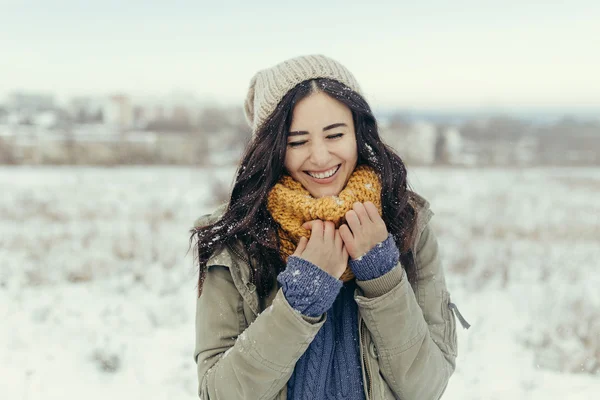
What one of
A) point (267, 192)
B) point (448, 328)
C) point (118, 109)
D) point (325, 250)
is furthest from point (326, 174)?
point (118, 109)

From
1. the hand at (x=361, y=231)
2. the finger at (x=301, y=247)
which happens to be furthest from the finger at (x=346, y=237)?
the finger at (x=301, y=247)

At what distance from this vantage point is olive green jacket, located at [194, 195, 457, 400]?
4.03 ft

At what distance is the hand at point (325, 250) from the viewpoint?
1.27m

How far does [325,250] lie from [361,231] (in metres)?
0.12

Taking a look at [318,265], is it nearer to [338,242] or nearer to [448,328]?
[338,242]

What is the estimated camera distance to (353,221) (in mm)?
1319

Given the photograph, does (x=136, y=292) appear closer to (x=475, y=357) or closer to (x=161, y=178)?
(x=475, y=357)

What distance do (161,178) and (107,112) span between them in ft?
82.8

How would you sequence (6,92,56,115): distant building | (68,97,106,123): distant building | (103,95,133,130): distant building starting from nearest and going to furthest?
1. (68,97,106,123): distant building
2. (103,95,133,130): distant building
3. (6,92,56,115): distant building

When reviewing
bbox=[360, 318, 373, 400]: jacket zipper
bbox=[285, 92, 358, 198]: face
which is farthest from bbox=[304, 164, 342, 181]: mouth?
bbox=[360, 318, 373, 400]: jacket zipper

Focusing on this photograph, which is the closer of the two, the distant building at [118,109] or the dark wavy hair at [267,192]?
the dark wavy hair at [267,192]

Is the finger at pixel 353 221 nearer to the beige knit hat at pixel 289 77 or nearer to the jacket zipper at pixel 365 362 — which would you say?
the jacket zipper at pixel 365 362

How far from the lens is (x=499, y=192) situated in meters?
11.6

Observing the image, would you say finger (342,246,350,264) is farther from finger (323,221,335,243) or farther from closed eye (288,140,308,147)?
closed eye (288,140,308,147)
